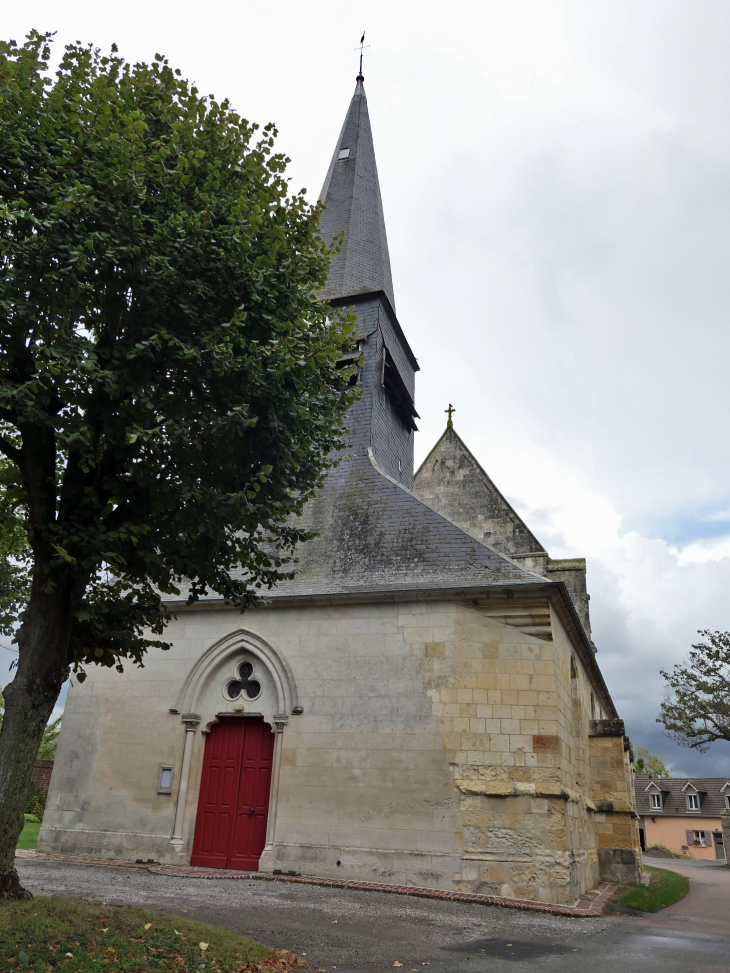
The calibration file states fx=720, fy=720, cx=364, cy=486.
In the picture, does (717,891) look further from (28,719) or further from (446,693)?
(28,719)

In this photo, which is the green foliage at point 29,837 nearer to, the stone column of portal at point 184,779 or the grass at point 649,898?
the stone column of portal at point 184,779

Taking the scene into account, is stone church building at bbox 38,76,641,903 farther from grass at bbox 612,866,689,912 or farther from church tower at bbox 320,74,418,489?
church tower at bbox 320,74,418,489

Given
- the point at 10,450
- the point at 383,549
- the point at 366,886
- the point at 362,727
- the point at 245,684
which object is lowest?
the point at 366,886

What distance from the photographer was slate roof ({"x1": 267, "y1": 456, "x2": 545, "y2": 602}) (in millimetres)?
12016

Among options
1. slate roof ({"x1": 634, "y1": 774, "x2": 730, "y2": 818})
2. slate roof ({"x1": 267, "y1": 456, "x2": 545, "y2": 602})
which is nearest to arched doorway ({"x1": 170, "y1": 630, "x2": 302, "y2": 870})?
slate roof ({"x1": 267, "y1": 456, "x2": 545, "y2": 602})

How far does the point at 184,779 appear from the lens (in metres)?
12.3

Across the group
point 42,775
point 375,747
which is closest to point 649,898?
point 375,747

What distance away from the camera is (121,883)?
9.25 metres

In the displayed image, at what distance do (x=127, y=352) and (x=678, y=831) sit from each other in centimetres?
6025

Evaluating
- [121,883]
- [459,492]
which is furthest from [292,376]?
[459,492]

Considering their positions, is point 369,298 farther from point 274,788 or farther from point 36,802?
point 36,802

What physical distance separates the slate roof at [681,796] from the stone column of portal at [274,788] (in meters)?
50.1

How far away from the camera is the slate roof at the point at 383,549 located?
1202cm

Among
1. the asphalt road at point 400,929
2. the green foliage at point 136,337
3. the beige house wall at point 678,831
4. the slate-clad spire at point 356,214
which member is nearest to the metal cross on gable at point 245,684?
the asphalt road at point 400,929
